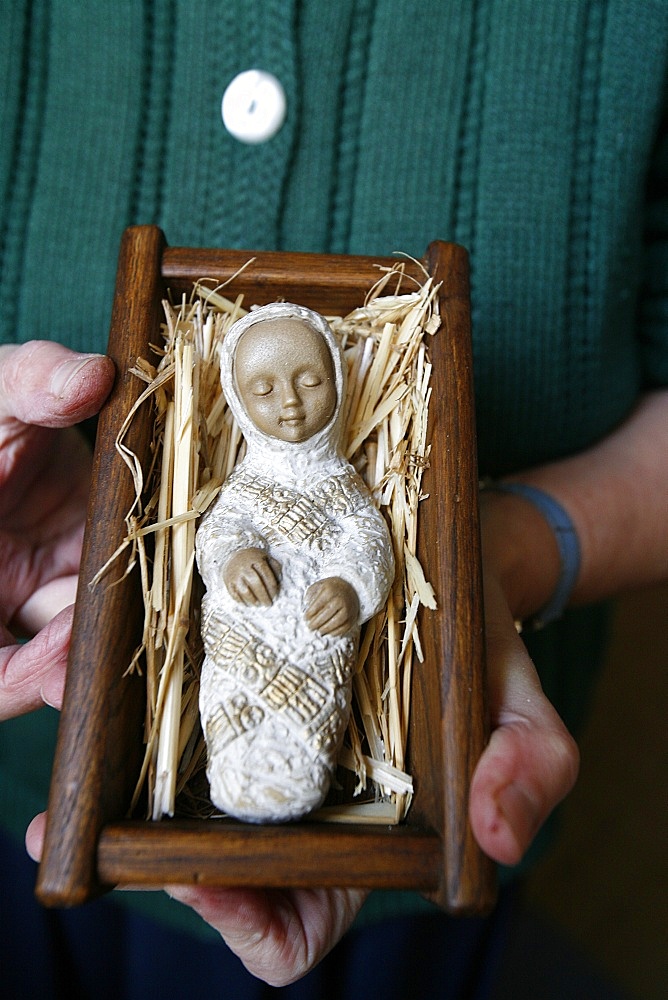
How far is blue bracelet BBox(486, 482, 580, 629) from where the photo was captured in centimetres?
128

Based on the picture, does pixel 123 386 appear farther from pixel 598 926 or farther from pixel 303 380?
pixel 598 926

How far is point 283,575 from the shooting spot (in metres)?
0.86

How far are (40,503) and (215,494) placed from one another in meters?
0.41

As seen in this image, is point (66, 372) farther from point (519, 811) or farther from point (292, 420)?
point (519, 811)

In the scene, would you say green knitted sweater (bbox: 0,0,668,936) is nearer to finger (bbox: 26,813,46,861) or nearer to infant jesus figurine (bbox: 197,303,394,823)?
infant jesus figurine (bbox: 197,303,394,823)

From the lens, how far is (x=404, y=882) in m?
0.70

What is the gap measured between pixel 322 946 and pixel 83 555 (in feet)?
1.88

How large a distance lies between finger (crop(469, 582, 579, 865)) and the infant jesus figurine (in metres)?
0.16

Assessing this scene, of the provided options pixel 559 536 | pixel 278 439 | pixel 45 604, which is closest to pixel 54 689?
pixel 45 604

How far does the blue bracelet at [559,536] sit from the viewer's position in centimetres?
128

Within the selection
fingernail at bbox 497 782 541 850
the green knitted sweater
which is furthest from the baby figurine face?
fingernail at bbox 497 782 541 850

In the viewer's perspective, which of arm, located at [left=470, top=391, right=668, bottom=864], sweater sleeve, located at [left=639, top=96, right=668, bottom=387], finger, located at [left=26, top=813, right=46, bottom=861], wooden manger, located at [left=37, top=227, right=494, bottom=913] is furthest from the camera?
sweater sleeve, located at [left=639, top=96, right=668, bottom=387]

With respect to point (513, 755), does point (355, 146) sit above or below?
above

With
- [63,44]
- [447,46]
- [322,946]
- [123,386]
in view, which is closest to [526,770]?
[322,946]
